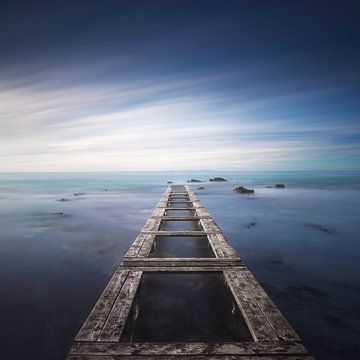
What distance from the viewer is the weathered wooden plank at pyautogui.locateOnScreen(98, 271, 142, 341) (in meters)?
3.01

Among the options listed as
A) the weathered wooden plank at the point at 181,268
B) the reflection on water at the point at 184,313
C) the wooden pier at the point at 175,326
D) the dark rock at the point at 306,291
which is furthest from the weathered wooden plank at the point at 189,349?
the dark rock at the point at 306,291

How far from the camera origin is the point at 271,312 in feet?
11.3

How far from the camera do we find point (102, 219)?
50.0 ft

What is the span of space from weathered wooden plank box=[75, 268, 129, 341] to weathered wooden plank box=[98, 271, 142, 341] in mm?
61

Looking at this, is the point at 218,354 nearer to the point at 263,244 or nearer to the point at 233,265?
the point at 233,265

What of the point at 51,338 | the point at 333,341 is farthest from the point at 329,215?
the point at 51,338

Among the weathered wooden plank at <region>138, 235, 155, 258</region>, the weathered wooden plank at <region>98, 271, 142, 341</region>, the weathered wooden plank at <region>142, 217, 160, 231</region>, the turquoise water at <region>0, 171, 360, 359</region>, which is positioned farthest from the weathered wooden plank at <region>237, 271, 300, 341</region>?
the weathered wooden plank at <region>142, 217, 160, 231</region>

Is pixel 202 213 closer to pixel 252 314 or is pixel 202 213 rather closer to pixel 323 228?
pixel 323 228

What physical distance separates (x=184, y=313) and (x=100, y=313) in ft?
7.00

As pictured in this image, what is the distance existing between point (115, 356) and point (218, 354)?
3.64 ft

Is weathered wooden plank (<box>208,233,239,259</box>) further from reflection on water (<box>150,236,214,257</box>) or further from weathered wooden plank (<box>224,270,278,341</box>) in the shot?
reflection on water (<box>150,236,214,257</box>)

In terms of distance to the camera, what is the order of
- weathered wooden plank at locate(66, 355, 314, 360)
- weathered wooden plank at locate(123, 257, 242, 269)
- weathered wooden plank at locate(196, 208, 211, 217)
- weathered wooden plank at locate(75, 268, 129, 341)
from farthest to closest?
weathered wooden plank at locate(196, 208, 211, 217) → weathered wooden plank at locate(123, 257, 242, 269) → weathered wooden plank at locate(75, 268, 129, 341) → weathered wooden plank at locate(66, 355, 314, 360)

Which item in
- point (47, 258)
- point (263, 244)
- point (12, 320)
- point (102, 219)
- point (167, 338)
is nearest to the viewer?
point (167, 338)

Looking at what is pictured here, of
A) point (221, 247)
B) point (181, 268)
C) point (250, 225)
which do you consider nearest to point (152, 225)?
point (221, 247)
